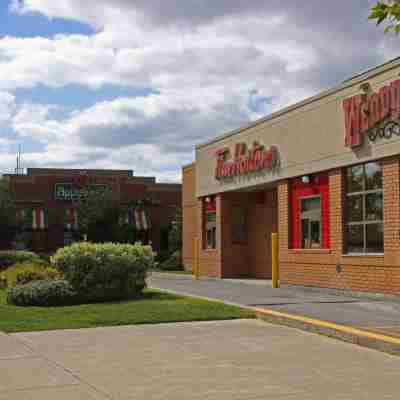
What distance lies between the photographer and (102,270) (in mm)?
18766

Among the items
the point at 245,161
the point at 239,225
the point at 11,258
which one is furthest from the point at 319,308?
the point at 11,258

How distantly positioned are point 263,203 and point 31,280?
10737mm

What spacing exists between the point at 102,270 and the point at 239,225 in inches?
457

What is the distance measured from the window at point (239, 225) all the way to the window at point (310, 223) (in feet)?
22.4

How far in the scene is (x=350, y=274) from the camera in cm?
1956

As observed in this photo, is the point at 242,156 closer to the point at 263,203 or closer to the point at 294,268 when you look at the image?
the point at 263,203

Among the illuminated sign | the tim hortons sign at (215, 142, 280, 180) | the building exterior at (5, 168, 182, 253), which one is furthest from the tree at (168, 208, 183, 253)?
the tim hortons sign at (215, 142, 280, 180)

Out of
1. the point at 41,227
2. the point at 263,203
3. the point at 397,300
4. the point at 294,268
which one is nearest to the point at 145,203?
the point at 41,227

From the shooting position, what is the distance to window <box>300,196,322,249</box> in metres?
21.8

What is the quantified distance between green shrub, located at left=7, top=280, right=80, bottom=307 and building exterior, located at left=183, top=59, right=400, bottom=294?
7036 mm

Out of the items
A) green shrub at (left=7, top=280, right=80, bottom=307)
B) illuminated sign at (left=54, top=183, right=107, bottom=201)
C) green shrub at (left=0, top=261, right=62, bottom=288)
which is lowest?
green shrub at (left=7, top=280, right=80, bottom=307)

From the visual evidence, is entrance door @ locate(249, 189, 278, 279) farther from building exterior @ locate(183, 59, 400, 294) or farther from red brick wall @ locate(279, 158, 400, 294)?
red brick wall @ locate(279, 158, 400, 294)

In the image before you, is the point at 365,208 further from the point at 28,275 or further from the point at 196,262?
the point at 196,262

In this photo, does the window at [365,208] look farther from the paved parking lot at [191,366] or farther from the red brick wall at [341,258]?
the paved parking lot at [191,366]
